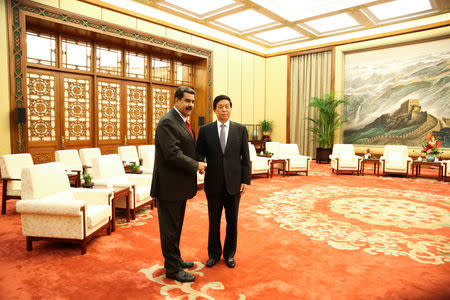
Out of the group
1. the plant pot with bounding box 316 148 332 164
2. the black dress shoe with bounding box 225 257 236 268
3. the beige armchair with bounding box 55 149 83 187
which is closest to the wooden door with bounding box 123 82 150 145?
the beige armchair with bounding box 55 149 83 187

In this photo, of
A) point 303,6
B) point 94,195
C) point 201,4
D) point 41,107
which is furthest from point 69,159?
point 303,6

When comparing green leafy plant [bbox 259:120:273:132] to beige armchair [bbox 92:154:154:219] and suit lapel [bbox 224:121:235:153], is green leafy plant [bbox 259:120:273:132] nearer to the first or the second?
beige armchair [bbox 92:154:154:219]

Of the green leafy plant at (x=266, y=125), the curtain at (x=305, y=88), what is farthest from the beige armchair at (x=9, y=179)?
the curtain at (x=305, y=88)

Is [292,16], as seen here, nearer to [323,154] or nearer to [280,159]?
[280,159]

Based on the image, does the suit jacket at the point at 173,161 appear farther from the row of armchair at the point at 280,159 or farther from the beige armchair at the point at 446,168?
the beige armchair at the point at 446,168

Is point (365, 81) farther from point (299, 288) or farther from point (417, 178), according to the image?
point (299, 288)

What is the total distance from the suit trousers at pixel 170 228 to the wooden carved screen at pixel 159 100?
7.17 m

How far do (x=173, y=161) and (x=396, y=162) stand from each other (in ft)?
25.4

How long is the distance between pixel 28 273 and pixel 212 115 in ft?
26.9

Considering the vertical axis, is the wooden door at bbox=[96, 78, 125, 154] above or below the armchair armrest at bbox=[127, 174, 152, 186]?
above

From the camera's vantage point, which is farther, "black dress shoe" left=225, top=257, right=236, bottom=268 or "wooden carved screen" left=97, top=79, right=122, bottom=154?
"wooden carved screen" left=97, top=79, right=122, bottom=154

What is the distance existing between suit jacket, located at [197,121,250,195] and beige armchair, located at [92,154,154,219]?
186 centimetres

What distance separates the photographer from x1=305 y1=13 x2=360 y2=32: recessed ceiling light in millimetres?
9133

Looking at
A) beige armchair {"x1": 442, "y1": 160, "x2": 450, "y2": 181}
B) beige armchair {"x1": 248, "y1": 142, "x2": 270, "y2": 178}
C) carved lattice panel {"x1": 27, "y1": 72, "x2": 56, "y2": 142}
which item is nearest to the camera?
carved lattice panel {"x1": 27, "y1": 72, "x2": 56, "y2": 142}
